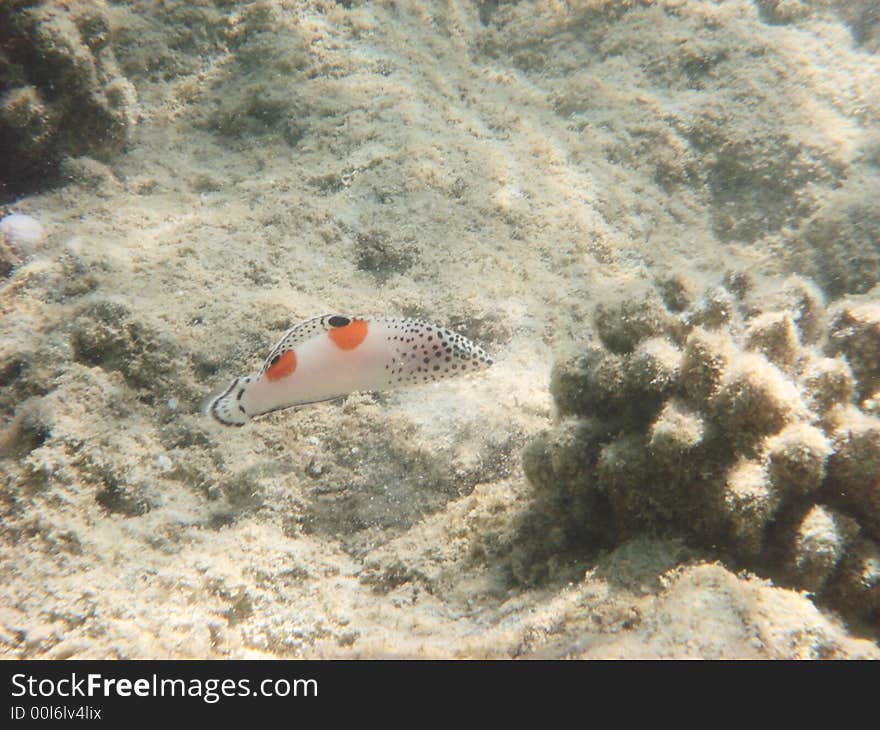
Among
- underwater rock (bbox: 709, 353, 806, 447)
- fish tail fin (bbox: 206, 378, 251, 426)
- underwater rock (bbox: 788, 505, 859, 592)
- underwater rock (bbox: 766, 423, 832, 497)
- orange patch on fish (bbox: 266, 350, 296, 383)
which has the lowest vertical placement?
fish tail fin (bbox: 206, 378, 251, 426)

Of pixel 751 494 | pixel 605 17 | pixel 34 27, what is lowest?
pixel 751 494

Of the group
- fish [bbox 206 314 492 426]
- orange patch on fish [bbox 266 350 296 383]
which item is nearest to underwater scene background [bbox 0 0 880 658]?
fish [bbox 206 314 492 426]

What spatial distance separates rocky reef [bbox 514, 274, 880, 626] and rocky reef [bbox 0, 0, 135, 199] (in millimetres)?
4574

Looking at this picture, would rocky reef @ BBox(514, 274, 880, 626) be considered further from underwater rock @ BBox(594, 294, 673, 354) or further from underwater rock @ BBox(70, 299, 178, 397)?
underwater rock @ BBox(70, 299, 178, 397)

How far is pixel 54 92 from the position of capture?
174 inches

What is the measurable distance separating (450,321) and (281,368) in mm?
1320

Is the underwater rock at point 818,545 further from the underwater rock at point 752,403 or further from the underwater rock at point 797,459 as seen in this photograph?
the underwater rock at point 752,403

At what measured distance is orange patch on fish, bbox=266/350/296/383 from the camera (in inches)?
117

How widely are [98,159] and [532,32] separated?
505cm

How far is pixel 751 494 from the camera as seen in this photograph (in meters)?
1.97

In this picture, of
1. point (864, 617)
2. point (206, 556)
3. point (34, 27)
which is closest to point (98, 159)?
point (34, 27)
